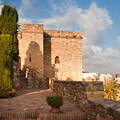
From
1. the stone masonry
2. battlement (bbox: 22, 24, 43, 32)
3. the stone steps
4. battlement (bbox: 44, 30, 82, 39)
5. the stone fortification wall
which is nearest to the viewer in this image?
the stone steps

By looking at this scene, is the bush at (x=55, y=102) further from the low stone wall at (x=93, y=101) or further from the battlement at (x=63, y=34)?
the battlement at (x=63, y=34)

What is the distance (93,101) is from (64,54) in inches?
640

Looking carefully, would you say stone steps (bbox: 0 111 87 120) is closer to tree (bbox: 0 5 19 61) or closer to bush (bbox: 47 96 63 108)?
bush (bbox: 47 96 63 108)

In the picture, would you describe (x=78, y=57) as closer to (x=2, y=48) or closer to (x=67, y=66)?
(x=67, y=66)

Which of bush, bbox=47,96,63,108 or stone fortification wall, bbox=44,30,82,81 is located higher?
stone fortification wall, bbox=44,30,82,81

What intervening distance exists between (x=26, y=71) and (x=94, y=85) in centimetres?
1312

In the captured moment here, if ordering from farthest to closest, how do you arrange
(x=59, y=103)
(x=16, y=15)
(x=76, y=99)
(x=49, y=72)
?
(x=49, y=72), (x=16, y=15), (x=76, y=99), (x=59, y=103)

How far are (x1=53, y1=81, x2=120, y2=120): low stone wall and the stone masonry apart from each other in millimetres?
10807

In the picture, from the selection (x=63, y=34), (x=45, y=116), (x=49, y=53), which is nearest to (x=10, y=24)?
(x=49, y=53)

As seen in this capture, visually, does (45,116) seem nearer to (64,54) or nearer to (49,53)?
(49,53)

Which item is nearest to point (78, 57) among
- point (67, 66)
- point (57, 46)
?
point (67, 66)

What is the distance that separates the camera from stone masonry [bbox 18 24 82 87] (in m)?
17.1

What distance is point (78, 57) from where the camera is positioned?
20.6 m

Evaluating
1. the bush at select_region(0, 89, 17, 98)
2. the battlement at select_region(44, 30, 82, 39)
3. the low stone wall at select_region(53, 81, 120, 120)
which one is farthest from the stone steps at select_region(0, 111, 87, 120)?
the battlement at select_region(44, 30, 82, 39)
